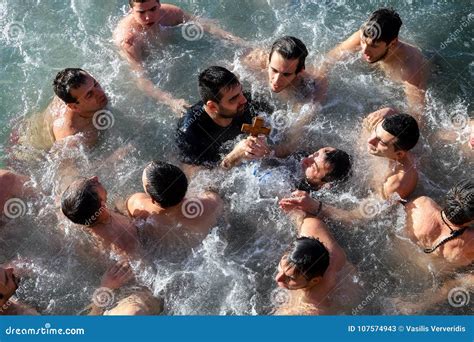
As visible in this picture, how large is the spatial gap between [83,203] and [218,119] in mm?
1529

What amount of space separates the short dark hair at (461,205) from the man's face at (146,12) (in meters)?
3.59

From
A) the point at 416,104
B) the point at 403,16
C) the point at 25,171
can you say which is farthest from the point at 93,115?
the point at 403,16

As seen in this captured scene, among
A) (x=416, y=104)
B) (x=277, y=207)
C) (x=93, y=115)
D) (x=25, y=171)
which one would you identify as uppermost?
(x=416, y=104)

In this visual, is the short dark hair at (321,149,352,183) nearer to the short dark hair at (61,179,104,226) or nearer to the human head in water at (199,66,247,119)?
the human head in water at (199,66,247,119)

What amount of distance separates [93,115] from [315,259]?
9.49 ft

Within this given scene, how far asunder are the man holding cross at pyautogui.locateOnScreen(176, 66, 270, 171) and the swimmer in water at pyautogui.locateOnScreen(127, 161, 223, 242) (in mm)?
443

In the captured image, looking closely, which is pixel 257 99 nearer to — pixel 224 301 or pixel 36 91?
pixel 224 301

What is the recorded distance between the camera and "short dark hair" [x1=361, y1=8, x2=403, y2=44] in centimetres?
536

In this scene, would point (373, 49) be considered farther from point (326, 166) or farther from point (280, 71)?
point (326, 166)

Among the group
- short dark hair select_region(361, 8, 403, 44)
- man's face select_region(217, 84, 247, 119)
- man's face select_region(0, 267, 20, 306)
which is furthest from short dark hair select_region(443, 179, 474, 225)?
man's face select_region(0, 267, 20, 306)

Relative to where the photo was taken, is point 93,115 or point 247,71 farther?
point 247,71

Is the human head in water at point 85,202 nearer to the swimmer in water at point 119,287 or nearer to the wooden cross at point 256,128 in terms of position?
the swimmer in water at point 119,287

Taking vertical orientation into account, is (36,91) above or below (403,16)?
below

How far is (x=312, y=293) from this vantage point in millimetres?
4336
